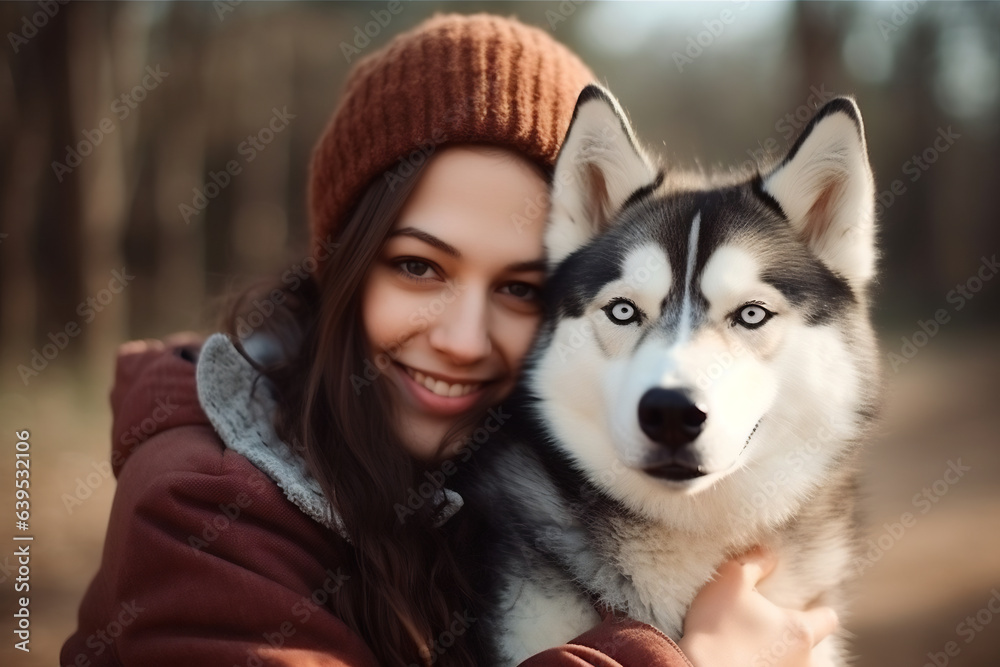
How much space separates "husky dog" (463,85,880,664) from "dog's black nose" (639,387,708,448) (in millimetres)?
30

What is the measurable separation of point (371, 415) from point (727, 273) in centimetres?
103

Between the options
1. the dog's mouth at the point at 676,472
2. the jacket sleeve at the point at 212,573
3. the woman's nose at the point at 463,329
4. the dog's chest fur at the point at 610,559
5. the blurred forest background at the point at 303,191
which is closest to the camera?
the jacket sleeve at the point at 212,573

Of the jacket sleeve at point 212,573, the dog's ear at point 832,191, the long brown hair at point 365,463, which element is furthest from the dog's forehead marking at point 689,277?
the jacket sleeve at point 212,573

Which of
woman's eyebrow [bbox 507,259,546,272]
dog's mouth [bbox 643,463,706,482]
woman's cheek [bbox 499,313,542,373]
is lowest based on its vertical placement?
woman's cheek [bbox 499,313,542,373]

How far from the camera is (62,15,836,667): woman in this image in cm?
164

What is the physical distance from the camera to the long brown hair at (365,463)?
1860mm

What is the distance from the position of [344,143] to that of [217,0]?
1250 cm

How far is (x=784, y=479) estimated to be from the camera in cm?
199

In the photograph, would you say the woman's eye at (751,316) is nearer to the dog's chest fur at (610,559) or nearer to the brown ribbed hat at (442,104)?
the dog's chest fur at (610,559)

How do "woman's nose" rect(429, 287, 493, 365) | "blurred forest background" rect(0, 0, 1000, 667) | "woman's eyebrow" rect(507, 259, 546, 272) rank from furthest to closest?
"blurred forest background" rect(0, 0, 1000, 667) → "woman's eyebrow" rect(507, 259, 546, 272) → "woman's nose" rect(429, 287, 493, 365)

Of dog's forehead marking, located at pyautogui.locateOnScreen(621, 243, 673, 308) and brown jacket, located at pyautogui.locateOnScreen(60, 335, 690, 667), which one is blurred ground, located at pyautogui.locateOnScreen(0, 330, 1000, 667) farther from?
brown jacket, located at pyautogui.locateOnScreen(60, 335, 690, 667)

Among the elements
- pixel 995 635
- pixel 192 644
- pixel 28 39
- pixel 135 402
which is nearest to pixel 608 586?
pixel 192 644

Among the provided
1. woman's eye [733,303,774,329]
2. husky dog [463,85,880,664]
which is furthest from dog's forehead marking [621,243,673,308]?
woman's eye [733,303,774,329]

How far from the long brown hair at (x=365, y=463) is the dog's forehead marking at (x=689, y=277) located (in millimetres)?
726
